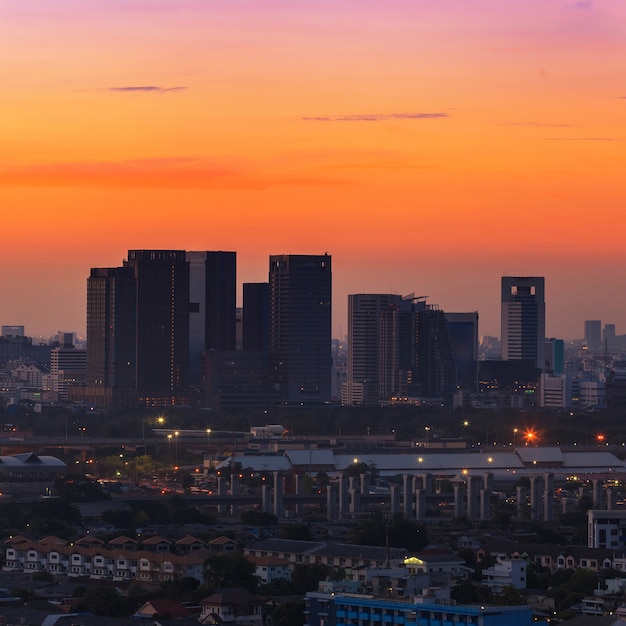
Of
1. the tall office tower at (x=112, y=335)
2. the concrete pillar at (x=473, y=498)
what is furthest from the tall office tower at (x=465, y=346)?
the concrete pillar at (x=473, y=498)

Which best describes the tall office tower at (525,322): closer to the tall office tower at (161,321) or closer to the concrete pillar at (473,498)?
the tall office tower at (161,321)

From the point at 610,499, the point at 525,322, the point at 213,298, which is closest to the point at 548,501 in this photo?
the point at 610,499

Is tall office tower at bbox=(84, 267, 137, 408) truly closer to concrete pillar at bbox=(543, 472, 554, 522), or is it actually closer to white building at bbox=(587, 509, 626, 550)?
concrete pillar at bbox=(543, 472, 554, 522)

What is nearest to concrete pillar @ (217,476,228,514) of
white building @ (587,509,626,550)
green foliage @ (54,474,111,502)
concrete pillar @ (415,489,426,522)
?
green foliage @ (54,474,111,502)

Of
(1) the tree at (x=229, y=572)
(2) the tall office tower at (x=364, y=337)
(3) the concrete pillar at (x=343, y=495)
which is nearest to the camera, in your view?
(1) the tree at (x=229, y=572)

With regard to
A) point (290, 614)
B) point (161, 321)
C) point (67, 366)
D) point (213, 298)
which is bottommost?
point (290, 614)

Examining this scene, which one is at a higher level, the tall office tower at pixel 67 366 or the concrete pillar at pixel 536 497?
the tall office tower at pixel 67 366

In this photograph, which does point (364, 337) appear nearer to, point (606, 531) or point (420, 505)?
point (420, 505)
